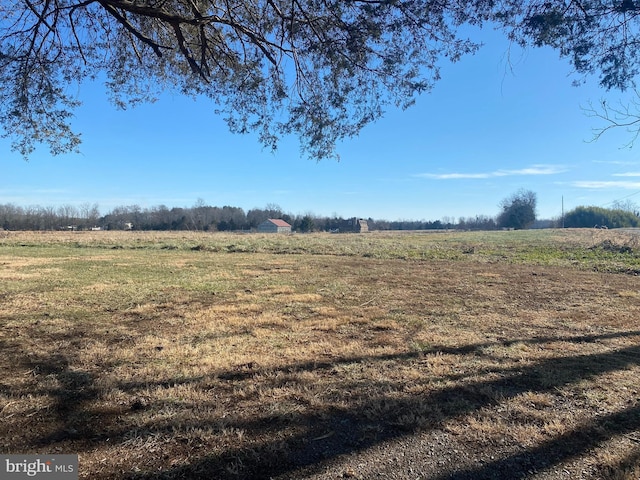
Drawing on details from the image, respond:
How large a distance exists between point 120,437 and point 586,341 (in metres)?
6.04

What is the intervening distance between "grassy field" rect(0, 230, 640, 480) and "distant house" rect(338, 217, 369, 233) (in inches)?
3153

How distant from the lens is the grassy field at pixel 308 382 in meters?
2.49

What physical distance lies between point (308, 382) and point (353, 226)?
89029mm

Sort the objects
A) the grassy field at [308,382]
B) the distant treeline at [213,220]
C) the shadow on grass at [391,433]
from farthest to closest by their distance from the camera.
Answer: the distant treeline at [213,220], the grassy field at [308,382], the shadow on grass at [391,433]

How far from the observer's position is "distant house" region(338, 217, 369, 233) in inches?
3492

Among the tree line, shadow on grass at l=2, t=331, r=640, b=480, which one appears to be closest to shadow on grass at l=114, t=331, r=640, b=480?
shadow on grass at l=2, t=331, r=640, b=480

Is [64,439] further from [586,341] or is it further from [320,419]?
[586,341]

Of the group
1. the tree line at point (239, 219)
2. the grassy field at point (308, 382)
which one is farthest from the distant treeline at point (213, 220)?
the grassy field at point (308, 382)

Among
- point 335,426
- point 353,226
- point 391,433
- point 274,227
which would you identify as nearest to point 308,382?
point 335,426

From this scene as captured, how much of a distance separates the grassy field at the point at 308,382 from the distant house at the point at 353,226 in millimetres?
80078

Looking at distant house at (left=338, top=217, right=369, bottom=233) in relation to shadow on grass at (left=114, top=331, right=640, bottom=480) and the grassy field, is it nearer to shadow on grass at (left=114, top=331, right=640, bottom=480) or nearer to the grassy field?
the grassy field

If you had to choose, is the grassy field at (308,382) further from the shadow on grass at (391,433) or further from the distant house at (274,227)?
the distant house at (274,227)

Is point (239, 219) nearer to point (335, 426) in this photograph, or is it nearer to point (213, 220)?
point (213, 220)

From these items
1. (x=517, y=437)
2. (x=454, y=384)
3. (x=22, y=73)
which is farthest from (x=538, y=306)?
(x=22, y=73)
